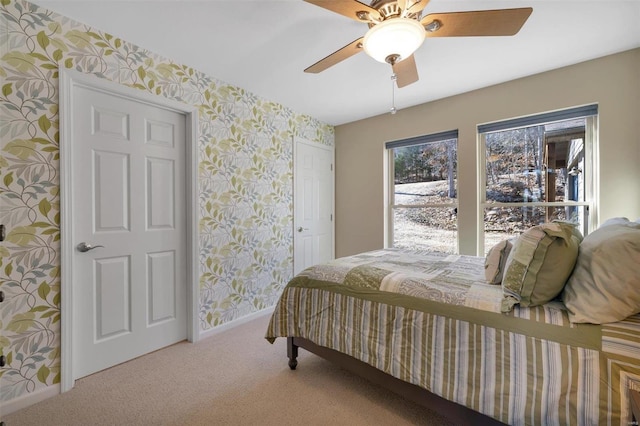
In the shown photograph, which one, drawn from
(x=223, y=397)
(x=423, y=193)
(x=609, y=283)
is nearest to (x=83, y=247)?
(x=223, y=397)

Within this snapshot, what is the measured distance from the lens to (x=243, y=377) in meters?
1.95

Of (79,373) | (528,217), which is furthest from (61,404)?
(528,217)

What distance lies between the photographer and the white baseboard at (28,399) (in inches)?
62.9

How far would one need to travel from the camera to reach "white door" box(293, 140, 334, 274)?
11.7 feet

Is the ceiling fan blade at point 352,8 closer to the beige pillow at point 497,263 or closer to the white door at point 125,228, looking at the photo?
the beige pillow at point 497,263

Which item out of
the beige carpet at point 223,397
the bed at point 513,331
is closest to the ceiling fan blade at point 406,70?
the bed at point 513,331

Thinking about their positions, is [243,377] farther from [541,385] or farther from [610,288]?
[610,288]

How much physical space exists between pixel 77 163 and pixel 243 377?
1865mm

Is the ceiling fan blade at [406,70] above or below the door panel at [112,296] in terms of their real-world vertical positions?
above

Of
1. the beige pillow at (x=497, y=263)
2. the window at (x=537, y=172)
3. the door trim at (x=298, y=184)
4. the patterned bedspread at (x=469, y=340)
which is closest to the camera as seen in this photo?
the patterned bedspread at (x=469, y=340)

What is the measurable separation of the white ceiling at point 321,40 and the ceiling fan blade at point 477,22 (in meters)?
0.40

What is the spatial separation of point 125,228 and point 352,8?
215 centimetres

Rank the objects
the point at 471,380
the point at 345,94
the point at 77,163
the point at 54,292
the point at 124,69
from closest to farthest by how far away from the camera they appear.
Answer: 1. the point at 471,380
2. the point at 54,292
3. the point at 77,163
4. the point at 124,69
5. the point at 345,94

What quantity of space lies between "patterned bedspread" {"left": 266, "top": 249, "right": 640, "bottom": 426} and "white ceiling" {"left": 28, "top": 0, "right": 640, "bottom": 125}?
1681mm
